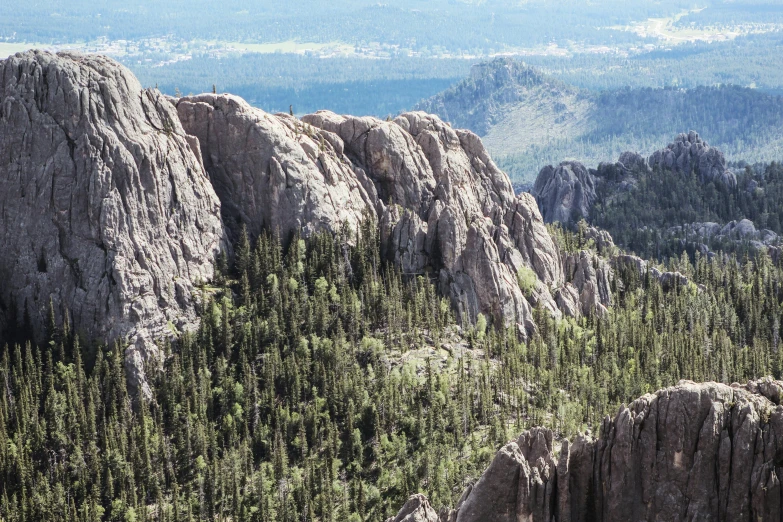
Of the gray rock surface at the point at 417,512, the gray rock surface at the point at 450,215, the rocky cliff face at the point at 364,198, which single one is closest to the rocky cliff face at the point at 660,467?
the gray rock surface at the point at 417,512

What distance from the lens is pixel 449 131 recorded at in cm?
19825

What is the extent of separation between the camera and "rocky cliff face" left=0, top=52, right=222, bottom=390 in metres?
154

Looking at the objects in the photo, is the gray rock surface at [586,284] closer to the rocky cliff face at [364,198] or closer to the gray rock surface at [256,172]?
the rocky cliff face at [364,198]

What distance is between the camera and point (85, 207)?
156 metres

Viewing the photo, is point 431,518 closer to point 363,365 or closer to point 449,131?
point 363,365

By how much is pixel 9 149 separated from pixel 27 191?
5.91m

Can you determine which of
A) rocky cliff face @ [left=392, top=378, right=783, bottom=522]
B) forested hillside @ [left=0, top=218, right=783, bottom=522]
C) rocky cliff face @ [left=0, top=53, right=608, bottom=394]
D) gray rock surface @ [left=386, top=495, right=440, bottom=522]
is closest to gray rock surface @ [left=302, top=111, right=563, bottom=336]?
rocky cliff face @ [left=0, top=53, right=608, bottom=394]

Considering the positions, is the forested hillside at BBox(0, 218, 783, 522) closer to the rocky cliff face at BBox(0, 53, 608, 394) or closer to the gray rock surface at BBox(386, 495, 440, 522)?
the rocky cliff face at BBox(0, 53, 608, 394)

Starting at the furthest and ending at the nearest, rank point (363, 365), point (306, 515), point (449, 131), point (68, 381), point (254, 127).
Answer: point (449, 131)
point (254, 127)
point (363, 365)
point (68, 381)
point (306, 515)

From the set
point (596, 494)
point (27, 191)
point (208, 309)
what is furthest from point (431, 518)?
point (27, 191)

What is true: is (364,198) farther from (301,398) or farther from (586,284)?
(301,398)

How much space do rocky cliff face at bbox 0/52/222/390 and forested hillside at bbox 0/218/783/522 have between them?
16.7 feet

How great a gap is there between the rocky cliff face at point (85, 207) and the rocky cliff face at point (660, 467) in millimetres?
73037

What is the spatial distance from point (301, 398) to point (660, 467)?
70.5 m
